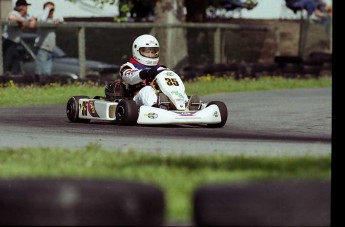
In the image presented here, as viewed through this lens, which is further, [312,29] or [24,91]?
[312,29]

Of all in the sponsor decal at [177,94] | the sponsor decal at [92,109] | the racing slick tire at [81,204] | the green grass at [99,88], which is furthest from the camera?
the green grass at [99,88]

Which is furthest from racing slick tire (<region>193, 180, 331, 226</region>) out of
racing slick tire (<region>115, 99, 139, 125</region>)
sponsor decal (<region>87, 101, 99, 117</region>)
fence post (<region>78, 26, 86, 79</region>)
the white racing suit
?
fence post (<region>78, 26, 86, 79</region>)

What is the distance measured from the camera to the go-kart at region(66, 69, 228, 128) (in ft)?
43.2

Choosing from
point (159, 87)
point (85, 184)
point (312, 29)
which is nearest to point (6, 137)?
point (159, 87)

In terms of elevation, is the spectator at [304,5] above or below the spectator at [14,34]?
above

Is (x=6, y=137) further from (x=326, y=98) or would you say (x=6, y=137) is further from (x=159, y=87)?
(x=326, y=98)

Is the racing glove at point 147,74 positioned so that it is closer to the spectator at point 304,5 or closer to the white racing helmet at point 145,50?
the white racing helmet at point 145,50

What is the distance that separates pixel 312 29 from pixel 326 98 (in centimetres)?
1669

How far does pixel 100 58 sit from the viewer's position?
24.3 metres

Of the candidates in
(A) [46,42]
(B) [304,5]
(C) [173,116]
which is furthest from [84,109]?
(B) [304,5]

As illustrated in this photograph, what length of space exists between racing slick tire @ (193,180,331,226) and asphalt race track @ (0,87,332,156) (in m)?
4.02

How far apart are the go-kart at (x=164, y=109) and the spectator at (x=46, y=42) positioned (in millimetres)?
7181

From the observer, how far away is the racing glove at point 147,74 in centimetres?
1364

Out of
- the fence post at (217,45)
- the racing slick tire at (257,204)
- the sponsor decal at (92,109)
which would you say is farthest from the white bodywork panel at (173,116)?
the fence post at (217,45)
